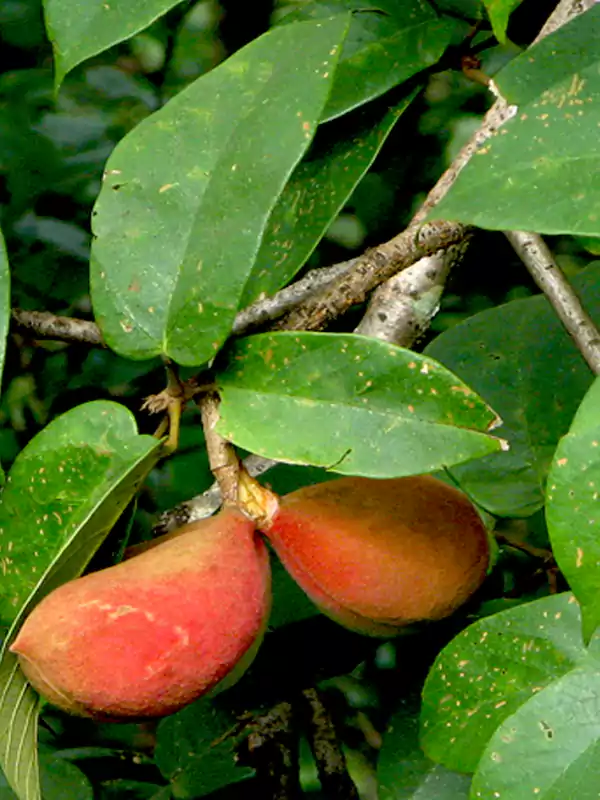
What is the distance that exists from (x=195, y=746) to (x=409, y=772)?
239mm

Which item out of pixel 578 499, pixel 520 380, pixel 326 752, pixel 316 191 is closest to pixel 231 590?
pixel 578 499

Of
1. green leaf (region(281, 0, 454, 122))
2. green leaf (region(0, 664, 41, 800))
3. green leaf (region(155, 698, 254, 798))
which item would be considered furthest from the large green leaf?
green leaf (region(155, 698, 254, 798))

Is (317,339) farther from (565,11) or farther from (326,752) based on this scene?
(326,752)

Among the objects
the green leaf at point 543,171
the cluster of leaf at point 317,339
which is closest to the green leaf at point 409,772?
the cluster of leaf at point 317,339

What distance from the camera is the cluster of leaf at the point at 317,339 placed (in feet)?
1.80

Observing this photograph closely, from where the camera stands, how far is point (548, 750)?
58 centimetres

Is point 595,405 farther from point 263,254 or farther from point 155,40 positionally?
point 155,40

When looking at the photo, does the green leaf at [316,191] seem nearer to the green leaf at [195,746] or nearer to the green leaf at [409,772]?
the green leaf at [409,772]

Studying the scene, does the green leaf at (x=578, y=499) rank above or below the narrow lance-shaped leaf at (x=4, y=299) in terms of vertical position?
below

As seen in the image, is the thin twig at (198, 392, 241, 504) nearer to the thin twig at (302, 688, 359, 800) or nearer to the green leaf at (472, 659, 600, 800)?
the green leaf at (472, 659, 600, 800)

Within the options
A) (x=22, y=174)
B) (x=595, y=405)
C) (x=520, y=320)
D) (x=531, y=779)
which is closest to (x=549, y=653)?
(x=531, y=779)

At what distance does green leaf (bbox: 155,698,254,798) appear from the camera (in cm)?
95

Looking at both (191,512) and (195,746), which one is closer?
(191,512)

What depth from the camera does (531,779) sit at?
58 centimetres
